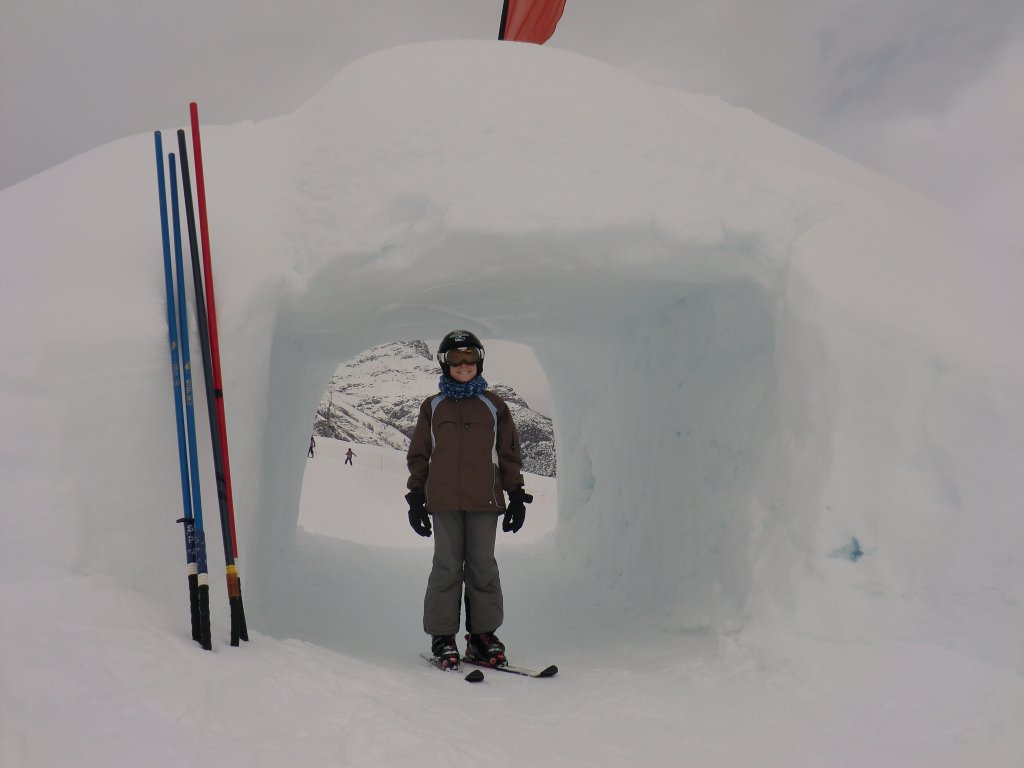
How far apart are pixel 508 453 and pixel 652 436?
6.94 feet

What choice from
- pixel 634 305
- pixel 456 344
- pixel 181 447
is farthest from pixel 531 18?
pixel 181 447

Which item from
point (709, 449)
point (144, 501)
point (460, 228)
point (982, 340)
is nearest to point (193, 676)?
point (144, 501)

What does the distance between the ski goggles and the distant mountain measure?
76.0 feet

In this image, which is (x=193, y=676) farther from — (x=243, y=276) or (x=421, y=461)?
(x=243, y=276)

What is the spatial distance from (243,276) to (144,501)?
3.58ft

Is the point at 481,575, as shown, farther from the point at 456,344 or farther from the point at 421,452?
the point at 456,344

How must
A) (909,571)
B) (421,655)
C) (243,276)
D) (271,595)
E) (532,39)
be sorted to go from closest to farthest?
(909,571) < (243,276) < (421,655) < (271,595) < (532,39)

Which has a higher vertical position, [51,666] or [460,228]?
[460,228]

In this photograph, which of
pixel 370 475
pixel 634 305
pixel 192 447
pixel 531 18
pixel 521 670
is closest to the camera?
pixel 192 447

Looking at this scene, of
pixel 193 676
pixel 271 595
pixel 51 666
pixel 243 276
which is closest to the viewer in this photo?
pixel 51 666

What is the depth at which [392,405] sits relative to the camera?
41.5m

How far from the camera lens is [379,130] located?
3648 millimetres

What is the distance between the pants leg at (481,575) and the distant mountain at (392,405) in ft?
75.9

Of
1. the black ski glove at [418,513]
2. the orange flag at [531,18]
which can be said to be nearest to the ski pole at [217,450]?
the black ski glove at [418,513]
